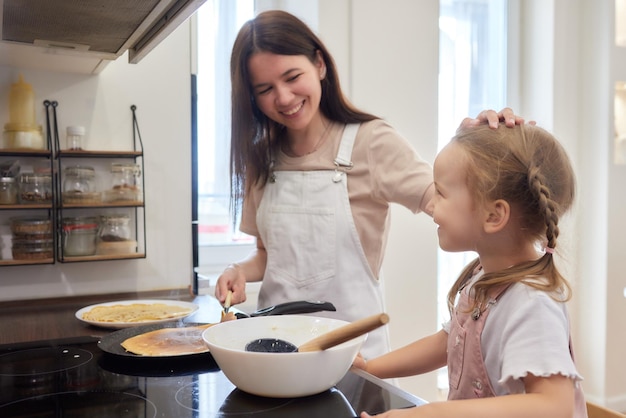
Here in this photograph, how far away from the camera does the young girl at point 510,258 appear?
2.39 ft

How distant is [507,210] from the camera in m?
0.80

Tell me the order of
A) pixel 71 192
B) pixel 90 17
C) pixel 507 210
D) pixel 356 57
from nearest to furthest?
pixel 507 210, pixel 90 17, pixel 71 192, pixel 356 57

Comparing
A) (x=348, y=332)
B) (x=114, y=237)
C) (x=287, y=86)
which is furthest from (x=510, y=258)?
(x=114, y=237)

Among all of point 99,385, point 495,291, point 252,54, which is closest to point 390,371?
point 495,291

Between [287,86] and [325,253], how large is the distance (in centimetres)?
39

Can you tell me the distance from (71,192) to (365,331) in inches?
47.5

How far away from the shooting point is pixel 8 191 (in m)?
1.55

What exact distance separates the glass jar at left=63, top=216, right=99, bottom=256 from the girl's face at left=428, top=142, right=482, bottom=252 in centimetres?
112

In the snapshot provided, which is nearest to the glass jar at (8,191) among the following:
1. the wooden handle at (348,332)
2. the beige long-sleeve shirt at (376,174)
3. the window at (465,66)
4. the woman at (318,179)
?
the woman at (318,179)

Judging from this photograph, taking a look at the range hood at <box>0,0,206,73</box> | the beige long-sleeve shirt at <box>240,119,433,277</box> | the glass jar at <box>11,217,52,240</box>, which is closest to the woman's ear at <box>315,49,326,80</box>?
the beige long-sleeve shirt at <box>240,119,433,277</box>

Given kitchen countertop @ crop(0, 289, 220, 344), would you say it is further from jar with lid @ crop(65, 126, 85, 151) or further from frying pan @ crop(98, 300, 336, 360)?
jar with lid @ crop(65, 126, 85, 151)

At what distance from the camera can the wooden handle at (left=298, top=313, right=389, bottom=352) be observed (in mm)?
644

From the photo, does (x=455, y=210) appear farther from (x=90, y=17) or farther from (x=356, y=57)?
(x=356, y=57)

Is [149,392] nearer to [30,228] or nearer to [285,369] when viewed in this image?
[285,369]
